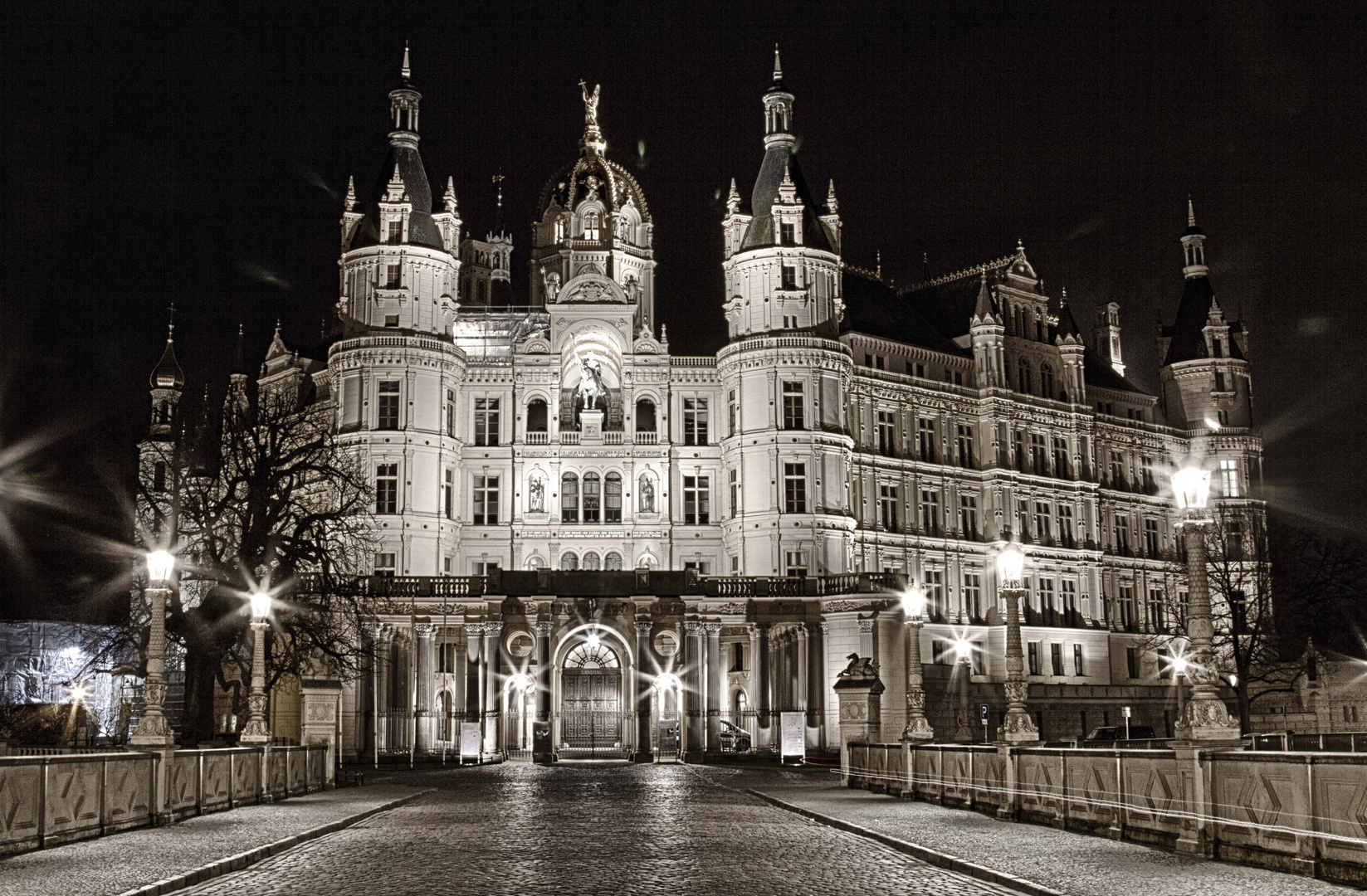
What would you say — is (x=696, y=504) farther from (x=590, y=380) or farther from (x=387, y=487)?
(x=387, y=487)

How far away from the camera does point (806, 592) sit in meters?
67.9

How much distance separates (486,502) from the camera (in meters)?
75.9

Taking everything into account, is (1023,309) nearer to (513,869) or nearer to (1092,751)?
(1092,751)

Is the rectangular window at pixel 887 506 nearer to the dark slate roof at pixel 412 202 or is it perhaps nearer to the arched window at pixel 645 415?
the arched window at pixel 645 415

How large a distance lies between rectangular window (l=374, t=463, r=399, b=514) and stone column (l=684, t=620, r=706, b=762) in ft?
52.8

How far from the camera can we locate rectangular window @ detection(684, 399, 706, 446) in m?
77.8

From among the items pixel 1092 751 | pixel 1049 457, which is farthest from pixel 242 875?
pixel 1049 457

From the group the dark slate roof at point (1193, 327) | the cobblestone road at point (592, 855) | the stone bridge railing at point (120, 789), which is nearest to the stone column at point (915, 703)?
the cobblestone road at point (592, 855)

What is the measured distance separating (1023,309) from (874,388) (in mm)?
13539

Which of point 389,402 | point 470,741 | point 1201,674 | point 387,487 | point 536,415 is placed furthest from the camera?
→ point 536,415

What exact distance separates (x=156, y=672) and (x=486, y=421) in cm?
4822

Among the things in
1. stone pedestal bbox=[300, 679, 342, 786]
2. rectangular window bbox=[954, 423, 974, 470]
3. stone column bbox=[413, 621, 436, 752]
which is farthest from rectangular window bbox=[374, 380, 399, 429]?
rectangular window bbox=[954, 423, 974, 470]

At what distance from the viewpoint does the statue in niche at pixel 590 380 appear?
251 ft

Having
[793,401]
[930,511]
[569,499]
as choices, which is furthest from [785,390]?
[930,511]
